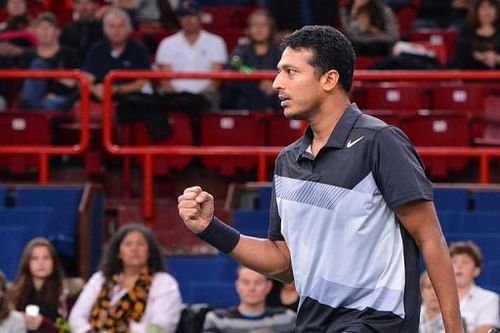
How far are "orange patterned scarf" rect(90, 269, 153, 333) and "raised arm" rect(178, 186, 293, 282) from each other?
3986mm

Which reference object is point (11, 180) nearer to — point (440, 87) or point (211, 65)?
point (211, 65)

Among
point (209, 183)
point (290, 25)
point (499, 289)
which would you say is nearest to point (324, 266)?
point (499, 289)

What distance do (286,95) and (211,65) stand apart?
24.5 feet

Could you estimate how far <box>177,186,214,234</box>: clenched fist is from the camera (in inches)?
192

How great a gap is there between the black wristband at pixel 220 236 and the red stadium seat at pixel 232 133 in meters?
5.98

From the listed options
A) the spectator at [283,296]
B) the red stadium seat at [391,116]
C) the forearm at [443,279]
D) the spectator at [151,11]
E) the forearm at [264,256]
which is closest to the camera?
the forearm at [443,279]

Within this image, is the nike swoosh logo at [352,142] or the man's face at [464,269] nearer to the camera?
the nike swoosh logo at [352,142]

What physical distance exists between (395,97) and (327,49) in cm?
692

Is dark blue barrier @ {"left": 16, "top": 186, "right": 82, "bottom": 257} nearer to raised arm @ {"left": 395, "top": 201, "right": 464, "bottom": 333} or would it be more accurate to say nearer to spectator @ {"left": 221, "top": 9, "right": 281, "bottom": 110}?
spectator @ {"left": 221, "top": 9, "right": 281, "bottom": 110}

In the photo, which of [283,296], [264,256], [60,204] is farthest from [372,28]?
[264,256]

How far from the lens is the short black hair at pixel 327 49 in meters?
4.84

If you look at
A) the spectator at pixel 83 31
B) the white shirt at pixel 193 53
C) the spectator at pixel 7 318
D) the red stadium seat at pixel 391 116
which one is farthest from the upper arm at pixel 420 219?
the spectator at pixel 83 31

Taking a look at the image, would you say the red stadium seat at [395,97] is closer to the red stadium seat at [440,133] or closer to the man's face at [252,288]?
the red stadium seat at [440,133]

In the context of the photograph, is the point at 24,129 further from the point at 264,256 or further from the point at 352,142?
the point at 352,142
